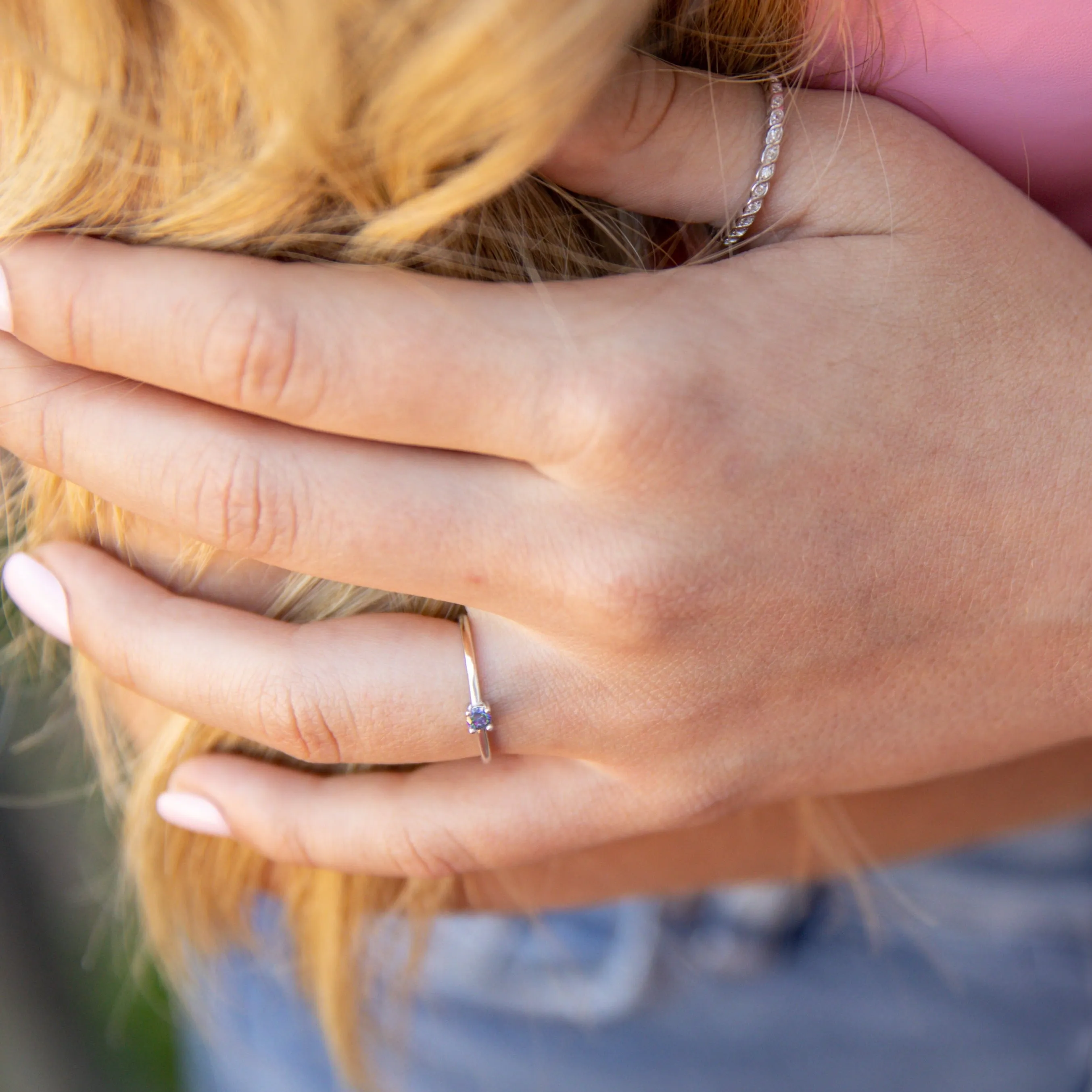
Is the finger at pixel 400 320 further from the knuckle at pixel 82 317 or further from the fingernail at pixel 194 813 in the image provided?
the fingernail at pixel 194 813

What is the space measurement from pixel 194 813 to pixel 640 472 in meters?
0.52

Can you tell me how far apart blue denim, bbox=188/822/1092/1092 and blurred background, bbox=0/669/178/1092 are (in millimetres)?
663

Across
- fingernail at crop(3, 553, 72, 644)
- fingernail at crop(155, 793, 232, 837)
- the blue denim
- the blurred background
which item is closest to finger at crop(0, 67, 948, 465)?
fingernail at crop(3, 553, 72, 644)

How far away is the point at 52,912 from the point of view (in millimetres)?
1669

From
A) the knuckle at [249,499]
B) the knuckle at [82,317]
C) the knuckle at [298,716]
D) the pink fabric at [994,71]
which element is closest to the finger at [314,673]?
the knuckle at [298,716]

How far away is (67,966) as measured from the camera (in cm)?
171

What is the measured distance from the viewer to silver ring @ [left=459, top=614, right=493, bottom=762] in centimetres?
68

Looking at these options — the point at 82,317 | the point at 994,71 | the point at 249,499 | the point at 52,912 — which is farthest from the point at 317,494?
the point at 52,912

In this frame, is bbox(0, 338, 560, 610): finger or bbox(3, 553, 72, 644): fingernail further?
bbox(3, 553, 72, 644): fingernail

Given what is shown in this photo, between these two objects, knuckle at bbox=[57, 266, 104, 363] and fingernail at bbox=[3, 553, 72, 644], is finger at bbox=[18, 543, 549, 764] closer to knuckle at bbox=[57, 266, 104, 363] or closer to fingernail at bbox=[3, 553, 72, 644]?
fingernail at bbox=[3, 553, 72, 644]

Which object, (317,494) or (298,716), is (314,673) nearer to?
(298,716)

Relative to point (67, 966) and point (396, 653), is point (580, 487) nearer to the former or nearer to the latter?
point (396, 653)

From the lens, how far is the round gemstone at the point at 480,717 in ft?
2.23

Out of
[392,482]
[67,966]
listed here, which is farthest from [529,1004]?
[67,966]
